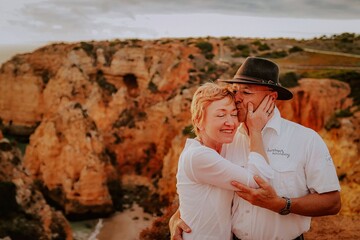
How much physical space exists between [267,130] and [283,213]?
0.74 metres

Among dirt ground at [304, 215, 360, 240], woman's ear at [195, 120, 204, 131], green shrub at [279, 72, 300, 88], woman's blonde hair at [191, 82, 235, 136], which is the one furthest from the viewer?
green shrub at [279, 72, 300, 88]

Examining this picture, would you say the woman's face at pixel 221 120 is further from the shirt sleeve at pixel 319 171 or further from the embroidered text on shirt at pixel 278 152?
the shirt sleeve at pixel 319 171

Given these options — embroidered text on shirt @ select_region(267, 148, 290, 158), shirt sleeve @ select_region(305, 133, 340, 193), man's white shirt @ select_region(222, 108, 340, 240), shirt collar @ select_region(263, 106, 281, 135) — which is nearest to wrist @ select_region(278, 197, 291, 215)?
man's white shirt @ select_region(222, 108, 340, 240)

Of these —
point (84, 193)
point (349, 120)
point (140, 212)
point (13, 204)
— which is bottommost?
point (140, 212)

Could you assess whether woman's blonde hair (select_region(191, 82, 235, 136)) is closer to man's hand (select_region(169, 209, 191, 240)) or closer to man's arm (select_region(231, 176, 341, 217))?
man's arm (select_region(231, 176, 341, 217))

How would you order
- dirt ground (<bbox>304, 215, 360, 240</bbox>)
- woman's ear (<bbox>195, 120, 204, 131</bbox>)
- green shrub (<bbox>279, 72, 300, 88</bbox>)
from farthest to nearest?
1. green shrub (<bbox>279, 72, 300, 88</bbox>)
2. dirt ground (<bbox>304, 215, 360, 240</bbox>)
3. woman's ear (<bbox>195, 120, 204, 131</bbox>)

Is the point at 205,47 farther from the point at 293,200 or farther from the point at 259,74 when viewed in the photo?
the point at 293,200

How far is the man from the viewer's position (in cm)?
345

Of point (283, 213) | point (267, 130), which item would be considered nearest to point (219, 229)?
point (283, 213)

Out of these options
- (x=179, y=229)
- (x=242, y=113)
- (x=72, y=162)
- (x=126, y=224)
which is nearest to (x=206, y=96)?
(x=242, y=113)

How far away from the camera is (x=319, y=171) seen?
3.47 metres

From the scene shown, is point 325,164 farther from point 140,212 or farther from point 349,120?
point 140,212

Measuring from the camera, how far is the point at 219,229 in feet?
12.0

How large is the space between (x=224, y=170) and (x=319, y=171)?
0.77 metres
